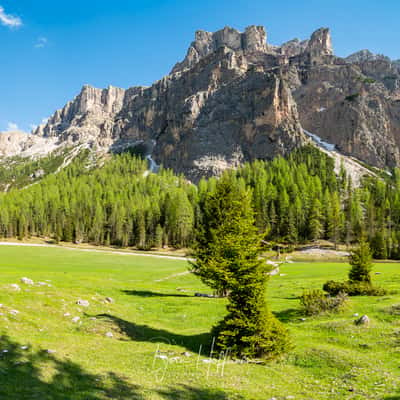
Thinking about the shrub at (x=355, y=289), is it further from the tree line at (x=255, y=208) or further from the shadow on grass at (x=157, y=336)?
the tree line at (x=255, y=208)

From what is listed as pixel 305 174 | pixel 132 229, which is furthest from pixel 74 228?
pixel 305 174

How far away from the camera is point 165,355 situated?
43.1ft

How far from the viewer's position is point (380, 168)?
196 metres

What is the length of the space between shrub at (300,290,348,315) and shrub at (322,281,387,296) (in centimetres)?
411

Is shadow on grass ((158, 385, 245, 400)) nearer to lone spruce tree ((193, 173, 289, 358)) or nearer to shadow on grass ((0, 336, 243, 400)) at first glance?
shadow on grass ((0, 336, 243, 400))

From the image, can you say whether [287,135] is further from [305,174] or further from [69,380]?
[69,380]

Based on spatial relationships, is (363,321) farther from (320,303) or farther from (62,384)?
(62,384)

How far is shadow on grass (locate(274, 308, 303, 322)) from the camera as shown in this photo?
66.0 ft

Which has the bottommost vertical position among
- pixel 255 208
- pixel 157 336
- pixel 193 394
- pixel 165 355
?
pixel 157 336

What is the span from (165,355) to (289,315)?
1110 centimetres

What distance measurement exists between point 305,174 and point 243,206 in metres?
132

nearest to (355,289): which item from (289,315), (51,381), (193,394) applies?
(289,315)

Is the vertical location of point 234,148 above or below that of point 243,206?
above

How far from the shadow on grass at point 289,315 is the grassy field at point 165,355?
0.23ft
